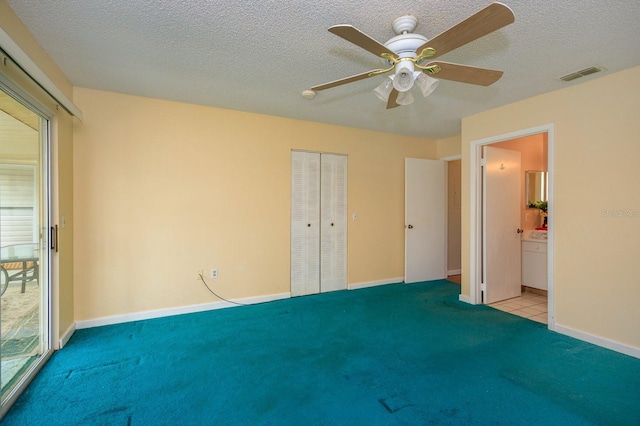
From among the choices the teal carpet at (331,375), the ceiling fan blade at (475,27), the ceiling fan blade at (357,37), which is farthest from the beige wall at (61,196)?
the ceiling fan blade at (475,27)

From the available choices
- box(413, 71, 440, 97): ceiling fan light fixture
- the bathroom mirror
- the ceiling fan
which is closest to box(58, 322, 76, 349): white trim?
the ceiling fan

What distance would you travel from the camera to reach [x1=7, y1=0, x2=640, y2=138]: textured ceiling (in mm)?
1817

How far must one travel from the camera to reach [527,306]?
3791mm

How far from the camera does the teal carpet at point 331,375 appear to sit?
5.97ft

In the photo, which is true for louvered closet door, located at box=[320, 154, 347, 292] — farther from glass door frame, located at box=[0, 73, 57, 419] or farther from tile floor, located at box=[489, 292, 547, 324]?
glass door frame, located at box=[0, 73, 57, 419]

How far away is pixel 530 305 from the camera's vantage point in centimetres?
383

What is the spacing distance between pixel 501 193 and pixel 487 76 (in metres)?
2.53

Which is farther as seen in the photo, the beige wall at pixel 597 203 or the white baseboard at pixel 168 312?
the white baseboard at pixel 168 312

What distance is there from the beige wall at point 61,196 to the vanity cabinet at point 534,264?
5414 mm

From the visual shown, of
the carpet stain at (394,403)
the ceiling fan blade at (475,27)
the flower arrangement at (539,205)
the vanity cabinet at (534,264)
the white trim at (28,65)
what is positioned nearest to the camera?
the ceiling fan blade at (475,27)

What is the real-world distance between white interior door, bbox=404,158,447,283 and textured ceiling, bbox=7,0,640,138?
170 cm

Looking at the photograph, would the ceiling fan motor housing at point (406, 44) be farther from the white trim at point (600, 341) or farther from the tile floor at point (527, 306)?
the tile floor at point (527, 306)

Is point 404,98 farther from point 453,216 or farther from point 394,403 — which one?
point 453,216

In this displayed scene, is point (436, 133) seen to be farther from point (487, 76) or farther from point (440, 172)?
point (487, 76)
